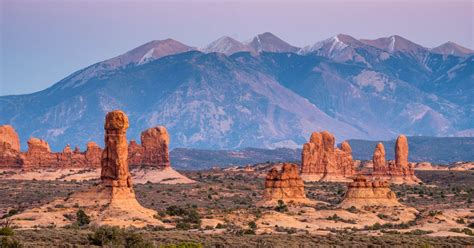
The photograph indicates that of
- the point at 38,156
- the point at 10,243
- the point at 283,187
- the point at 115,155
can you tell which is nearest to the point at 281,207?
the point at 283,187

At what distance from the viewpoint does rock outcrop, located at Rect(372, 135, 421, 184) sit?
14138cm

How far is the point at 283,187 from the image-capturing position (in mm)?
91375

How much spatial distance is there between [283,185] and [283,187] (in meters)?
0.14

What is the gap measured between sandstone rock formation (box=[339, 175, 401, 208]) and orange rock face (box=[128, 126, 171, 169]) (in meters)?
41.5

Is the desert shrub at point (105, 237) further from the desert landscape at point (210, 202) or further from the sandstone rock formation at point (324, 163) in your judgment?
the sandstone rock formation at point (324, 163)

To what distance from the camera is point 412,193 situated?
4788 inches

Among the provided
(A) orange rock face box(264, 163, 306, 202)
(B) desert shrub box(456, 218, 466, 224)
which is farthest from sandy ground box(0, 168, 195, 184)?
(B) desert shrub box(456, 218, 466, 224)

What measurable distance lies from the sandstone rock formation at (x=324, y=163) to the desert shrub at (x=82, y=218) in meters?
69.3

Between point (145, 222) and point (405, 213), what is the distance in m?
21.9

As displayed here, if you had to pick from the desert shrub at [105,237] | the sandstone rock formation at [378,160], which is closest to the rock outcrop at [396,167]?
the sandstone rock formation at [378,160]

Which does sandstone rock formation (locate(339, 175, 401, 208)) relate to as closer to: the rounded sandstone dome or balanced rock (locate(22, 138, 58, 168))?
the rounded sandstone dome

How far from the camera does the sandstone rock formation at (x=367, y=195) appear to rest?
90125 mm

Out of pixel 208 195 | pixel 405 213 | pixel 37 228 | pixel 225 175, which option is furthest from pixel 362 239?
pixel 225 175

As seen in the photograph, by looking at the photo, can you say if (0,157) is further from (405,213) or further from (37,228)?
(37,228)
